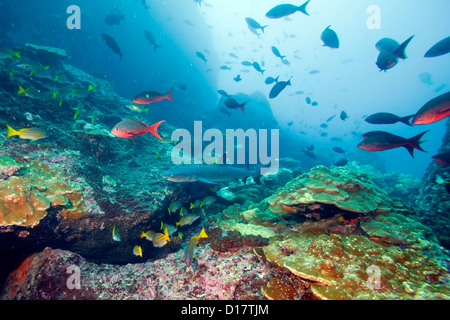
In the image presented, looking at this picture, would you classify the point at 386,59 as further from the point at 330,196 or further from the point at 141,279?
the point at 141,279

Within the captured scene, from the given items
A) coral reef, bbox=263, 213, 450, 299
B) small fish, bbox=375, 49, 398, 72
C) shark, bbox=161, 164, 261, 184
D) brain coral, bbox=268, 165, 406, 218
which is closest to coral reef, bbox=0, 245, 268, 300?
coral reef, bbox=263, 213, 450, 299

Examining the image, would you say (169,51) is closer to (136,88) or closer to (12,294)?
(136,88)

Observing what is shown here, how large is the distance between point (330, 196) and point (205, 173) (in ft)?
12.0

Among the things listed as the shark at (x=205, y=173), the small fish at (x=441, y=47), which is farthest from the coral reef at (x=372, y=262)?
the small fish at (x=441, y=47)

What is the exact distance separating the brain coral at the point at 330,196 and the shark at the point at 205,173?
7.98 ft

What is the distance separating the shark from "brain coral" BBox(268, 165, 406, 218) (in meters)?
2.43

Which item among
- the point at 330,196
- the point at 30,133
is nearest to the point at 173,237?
the point at 330,196

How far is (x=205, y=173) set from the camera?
600cm

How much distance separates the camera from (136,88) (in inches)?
1072

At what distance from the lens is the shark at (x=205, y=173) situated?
517 centimetres

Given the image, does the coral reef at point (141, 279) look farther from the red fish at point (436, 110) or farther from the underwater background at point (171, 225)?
the red fish at point (436, 110)

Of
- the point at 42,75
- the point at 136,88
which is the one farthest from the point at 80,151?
the point at 136,88

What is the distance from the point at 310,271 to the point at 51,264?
4.08 m

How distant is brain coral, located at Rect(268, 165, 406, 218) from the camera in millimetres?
3365
